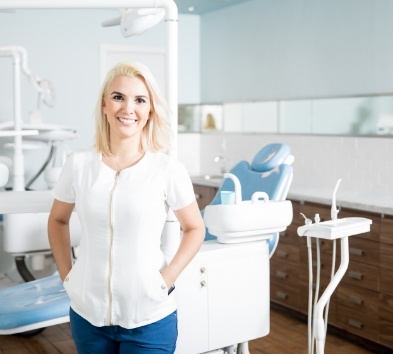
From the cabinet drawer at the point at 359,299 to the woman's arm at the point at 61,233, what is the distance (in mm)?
2199

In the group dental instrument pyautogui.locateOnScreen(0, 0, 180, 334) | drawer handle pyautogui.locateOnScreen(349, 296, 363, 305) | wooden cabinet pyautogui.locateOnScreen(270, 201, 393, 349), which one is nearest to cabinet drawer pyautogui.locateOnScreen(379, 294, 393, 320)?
wooden cabinet pyautogui.locateOnScreen(270, 201, 393, 349)

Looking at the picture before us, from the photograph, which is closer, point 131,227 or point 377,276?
point 131,227

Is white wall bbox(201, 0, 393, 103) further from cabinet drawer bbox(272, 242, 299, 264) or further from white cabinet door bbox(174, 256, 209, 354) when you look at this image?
white cabinet door bbox(174, 256, 209, 354)

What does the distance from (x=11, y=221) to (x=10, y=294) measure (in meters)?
0.74

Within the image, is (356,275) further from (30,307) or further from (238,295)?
(30,307)

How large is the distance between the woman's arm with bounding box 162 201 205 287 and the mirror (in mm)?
2597

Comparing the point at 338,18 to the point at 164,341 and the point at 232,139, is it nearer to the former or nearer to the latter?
the point at 232,139

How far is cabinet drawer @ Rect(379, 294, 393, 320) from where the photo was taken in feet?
11.2

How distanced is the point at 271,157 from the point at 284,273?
1161mm

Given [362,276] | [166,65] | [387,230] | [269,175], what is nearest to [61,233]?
[166,65]

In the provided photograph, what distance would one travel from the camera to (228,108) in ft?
18.9

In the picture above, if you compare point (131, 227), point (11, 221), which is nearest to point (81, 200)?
point (131, 227)

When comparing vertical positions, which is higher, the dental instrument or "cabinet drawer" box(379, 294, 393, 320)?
the dental instrument

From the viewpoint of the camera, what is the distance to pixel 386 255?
341 centimetres
